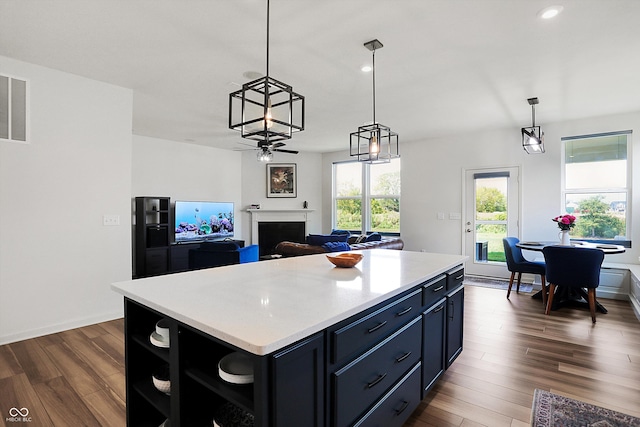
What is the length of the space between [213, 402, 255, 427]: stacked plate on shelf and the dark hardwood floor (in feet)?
3.49

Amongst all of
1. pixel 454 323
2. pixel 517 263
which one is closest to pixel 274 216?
pixel 517 263

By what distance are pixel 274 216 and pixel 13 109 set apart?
531 cm

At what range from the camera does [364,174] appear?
303 inches

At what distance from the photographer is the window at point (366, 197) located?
730cm

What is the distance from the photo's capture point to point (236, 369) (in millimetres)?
1130

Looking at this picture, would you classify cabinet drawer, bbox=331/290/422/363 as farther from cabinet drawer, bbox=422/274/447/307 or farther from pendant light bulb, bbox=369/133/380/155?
pendant light bulb, bbox=369/133/380/155

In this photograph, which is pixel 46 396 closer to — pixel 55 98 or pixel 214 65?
pixel 55 98

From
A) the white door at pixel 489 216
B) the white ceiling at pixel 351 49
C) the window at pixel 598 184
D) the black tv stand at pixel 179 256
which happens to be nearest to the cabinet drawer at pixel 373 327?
the white ceiling at pixel 351 49

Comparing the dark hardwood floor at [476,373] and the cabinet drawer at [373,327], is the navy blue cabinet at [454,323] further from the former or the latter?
the cabinet drawer at [373,327]

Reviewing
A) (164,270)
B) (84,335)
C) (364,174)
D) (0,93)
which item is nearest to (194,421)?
(84,335)

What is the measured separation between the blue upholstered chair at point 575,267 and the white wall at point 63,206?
16.1ft

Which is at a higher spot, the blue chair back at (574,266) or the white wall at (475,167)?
the white wall at (475,167)

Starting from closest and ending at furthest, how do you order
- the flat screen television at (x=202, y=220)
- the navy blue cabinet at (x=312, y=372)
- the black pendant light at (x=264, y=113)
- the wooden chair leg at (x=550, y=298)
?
the navy blue cabinet at (x=312, y=372) < the black pendant light at (x=264, y=113) < the wooden chair leg at (x=550, y=298) < the flat screen television at (x=202, y=220)

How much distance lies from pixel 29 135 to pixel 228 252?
2.65 m
